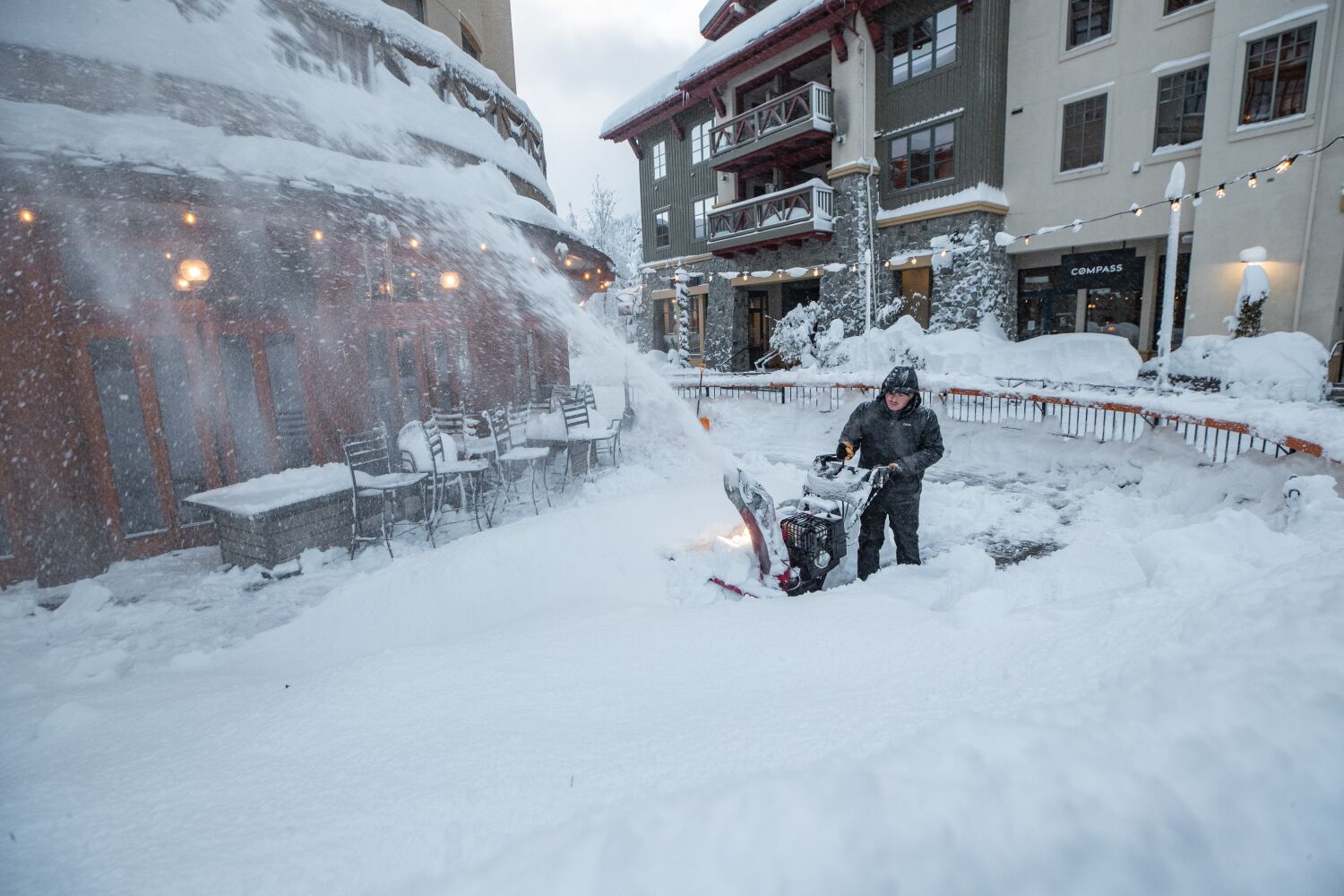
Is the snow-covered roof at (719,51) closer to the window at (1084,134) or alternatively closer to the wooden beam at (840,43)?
the wooden beam at (840,43)

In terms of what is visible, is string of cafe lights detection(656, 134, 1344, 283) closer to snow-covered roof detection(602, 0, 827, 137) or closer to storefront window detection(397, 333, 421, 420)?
snow-covered roof detection(602, 0, 827, 137)

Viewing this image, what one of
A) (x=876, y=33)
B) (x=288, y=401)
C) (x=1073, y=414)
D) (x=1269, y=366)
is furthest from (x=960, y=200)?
(x=288, y=401)

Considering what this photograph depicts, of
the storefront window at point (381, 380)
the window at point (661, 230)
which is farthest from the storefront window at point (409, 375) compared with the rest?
the window at point (661, 230)

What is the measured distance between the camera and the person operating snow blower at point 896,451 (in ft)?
15.2

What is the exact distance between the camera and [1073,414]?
Result: 9.52 m

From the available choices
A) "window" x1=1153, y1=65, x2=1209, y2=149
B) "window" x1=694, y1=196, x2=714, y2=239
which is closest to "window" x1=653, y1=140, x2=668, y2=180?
"window" x1=694, y1=196, x2=714, y2=239

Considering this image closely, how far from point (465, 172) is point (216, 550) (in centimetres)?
615

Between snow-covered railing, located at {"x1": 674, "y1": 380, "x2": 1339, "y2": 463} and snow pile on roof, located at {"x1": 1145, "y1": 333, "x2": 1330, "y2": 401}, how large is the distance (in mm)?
2169

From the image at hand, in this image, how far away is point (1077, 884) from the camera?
114cm

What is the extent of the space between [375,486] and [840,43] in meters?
17.7

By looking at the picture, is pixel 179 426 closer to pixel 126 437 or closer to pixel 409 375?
pixel 126 437

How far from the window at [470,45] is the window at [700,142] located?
11.7 meters

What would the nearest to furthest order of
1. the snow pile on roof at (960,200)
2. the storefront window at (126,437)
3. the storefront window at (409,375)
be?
the storefront window at (126,437), the storefront window at (409,375), the snow pile on roof at (960,200)

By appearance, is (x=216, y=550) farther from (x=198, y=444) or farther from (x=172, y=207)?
(x=172, y=207)
